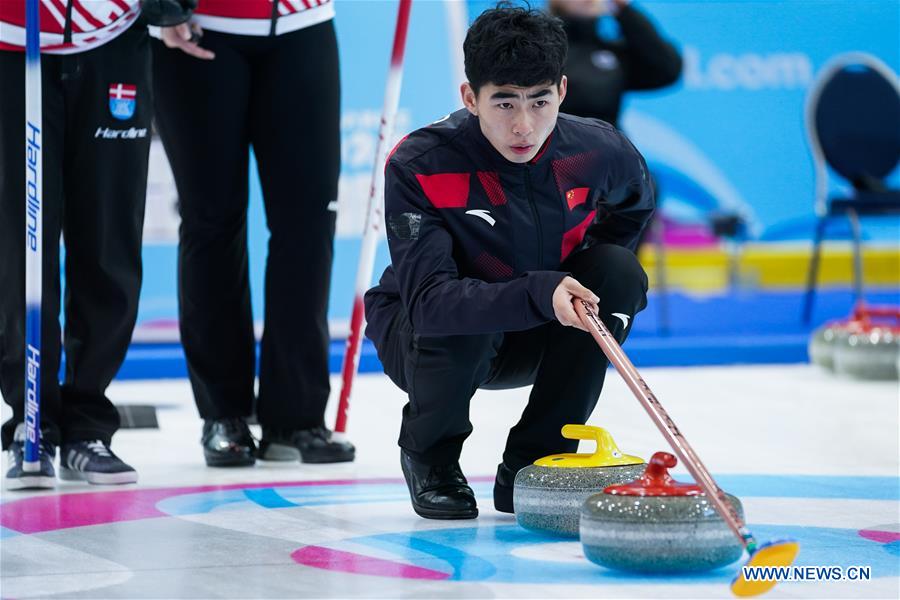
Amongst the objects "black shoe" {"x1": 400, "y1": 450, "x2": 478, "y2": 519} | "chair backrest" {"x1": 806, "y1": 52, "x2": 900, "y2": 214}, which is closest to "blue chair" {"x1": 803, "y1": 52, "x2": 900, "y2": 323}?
"chair backrest" {"x1": 806, "y1": 52, "x2": 900, "y2": 214}

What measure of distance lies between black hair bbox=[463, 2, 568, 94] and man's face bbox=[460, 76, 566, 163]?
0.01 metres

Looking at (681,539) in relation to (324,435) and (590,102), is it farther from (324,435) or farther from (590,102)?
(590,102)

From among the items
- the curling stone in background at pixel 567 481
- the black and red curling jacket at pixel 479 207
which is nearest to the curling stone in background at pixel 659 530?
the curling stone in background at pixel 567 481

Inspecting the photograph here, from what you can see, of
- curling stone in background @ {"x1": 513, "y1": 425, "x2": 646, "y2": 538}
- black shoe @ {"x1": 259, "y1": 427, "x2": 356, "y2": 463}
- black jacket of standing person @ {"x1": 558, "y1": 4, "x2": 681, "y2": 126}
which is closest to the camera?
curling stone in background @ {"x1": 513, "y1": 425, "x2": 646, "y2": 538}

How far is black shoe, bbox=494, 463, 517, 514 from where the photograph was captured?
2516 millimetres

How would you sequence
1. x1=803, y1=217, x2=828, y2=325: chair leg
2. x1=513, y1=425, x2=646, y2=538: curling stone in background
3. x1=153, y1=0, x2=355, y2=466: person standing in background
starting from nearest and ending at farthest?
x1=513, y1=425, x2=646, y2=538: curling stone in background, x1=153, y1=0, x2=355, y2=466: person standing in background, x1=803, y1=217, x2=828, y2=325: chair leg

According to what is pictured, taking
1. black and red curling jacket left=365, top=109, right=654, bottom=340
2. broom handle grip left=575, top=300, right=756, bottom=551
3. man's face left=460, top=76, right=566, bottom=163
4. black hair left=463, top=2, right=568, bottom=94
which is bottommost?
broom handle grip left=575, top=300, right=756, bottom=551

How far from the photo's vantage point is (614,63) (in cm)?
553

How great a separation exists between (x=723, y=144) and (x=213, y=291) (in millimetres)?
4437

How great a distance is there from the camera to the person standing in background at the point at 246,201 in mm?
3090

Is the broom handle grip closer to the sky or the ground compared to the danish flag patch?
closer to the ground

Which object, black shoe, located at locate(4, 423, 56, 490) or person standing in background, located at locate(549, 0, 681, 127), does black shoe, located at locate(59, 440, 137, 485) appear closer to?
black shoe, located at locate(4, 423, 56, 490)

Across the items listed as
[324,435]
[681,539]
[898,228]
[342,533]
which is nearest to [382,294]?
[342,533]

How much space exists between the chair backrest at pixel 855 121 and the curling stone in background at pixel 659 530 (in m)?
4.57
